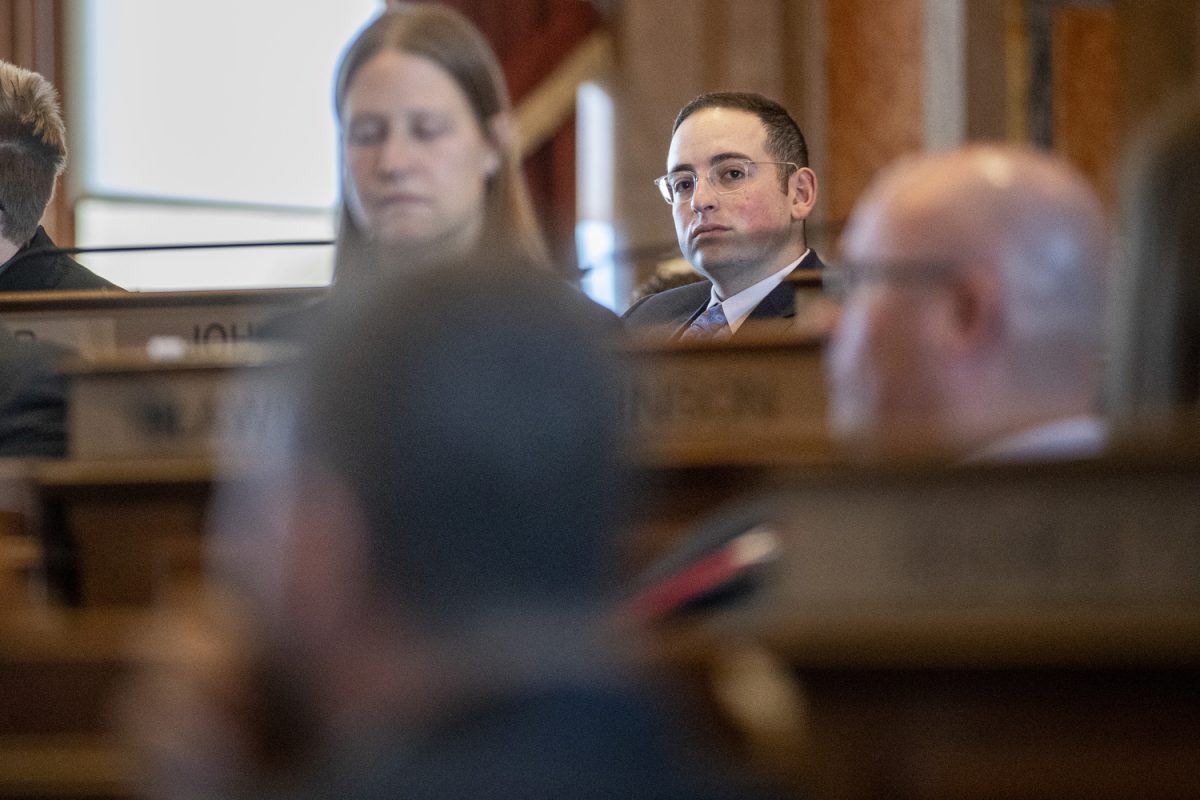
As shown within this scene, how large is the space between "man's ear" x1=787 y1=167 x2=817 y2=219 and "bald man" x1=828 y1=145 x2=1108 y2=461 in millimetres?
2156

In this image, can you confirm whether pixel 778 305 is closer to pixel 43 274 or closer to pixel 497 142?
pixel 497 142

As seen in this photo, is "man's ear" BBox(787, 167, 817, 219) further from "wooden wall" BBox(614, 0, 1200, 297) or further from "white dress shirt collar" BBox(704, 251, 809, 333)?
"wooden wall" BBox(614, 0, 1200, 297)

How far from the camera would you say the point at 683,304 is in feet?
13.5

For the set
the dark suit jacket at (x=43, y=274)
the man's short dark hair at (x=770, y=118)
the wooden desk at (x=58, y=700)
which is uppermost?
the man's short dark hair at (x=770, y=118)

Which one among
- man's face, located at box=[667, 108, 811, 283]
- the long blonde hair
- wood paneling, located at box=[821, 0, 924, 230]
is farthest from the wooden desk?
wood paneling, located at box=[821, 0, 924, 230]

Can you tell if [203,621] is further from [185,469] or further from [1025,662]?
[185,469]

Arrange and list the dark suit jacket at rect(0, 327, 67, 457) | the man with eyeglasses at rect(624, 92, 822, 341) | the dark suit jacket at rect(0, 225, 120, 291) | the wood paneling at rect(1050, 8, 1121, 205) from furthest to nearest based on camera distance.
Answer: the wood paneling at rect(1050, 8, 1121, 205) < the dark suit jacket at rect(0, 225, 120, 291) < the man with eyeglasses at rect(624, 92, 822, 341) < the dark suit jacket at rect(0, 327, 67, 457)

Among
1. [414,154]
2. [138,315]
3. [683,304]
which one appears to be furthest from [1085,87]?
[414,154]

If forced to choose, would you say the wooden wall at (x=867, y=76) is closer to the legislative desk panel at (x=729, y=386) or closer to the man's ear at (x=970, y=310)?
the legislative desk panel at (x=729, y=386)

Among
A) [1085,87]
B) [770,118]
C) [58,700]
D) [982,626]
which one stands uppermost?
[1085,87]

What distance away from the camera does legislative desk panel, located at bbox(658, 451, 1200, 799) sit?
5.48 feet

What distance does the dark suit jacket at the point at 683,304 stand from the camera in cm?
377

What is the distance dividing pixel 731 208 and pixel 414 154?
1.40 meters

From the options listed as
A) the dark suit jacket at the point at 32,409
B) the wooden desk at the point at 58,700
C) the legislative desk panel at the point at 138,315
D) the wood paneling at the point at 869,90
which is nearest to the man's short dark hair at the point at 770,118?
the legislative desk panel at the point at 138,315
